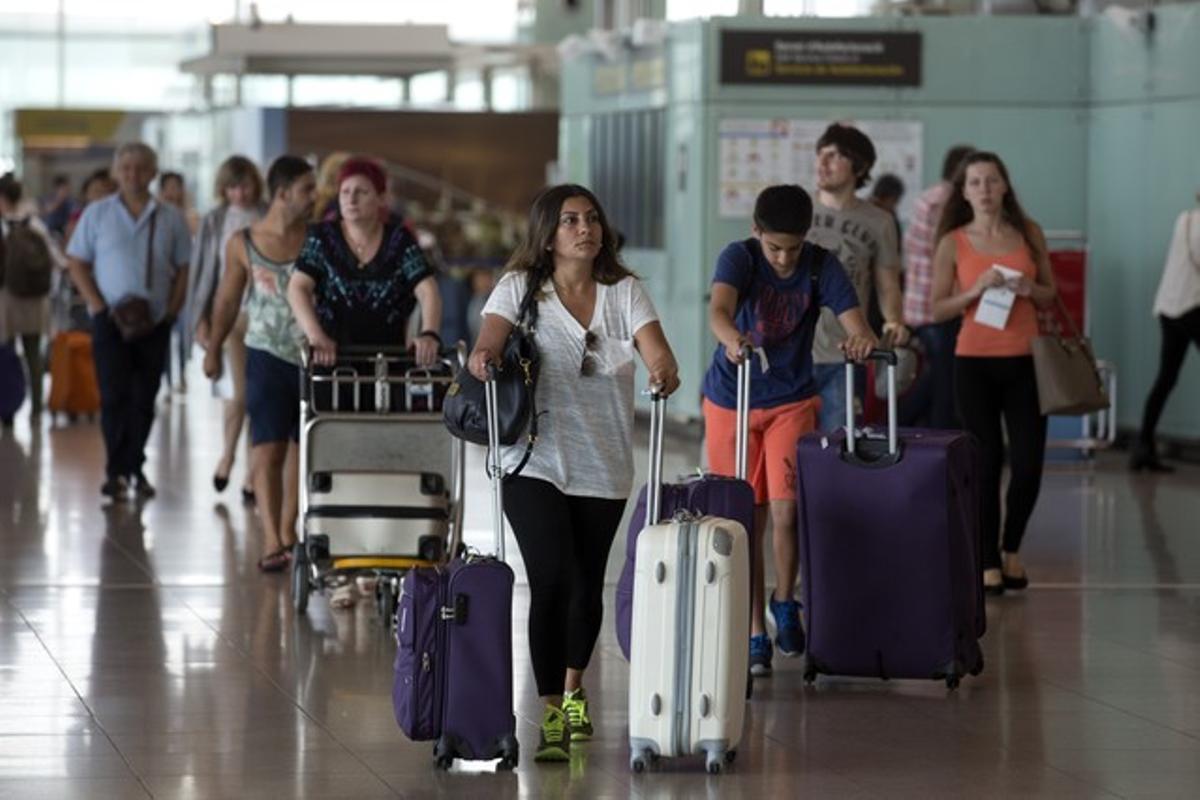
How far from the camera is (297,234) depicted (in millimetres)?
11180

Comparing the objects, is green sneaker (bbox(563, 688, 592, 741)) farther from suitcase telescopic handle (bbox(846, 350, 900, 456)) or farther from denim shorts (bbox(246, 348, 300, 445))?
denim shorts (bbox(246, 348, 300, 445))

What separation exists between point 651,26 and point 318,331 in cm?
983

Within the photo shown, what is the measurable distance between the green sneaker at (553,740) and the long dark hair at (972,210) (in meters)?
4.02

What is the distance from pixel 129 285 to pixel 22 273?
604cm

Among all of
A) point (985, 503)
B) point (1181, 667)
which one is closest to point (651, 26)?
point (985, 503)

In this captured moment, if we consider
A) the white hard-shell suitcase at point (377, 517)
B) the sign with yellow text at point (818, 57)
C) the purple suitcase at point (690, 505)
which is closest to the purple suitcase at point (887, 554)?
the purple suitcase at point (690, 505)

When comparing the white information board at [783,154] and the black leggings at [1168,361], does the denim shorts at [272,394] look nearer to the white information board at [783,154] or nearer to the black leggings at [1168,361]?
the black leggings at [1168,361]

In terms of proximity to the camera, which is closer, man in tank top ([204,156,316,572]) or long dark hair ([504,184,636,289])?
long dark hair ([504,184,636,289])

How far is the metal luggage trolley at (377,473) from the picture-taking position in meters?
9.63

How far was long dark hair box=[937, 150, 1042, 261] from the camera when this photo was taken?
10.3 metres

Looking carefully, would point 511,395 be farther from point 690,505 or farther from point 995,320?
point 995,320

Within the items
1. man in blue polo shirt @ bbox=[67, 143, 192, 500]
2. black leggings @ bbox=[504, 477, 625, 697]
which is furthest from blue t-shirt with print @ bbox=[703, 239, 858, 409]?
man in blue polo shirt @ bbox=[67, 143, 192, 500]

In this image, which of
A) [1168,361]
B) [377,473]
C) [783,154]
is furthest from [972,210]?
[783,154]

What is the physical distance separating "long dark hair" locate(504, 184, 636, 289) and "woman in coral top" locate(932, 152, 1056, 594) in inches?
131
